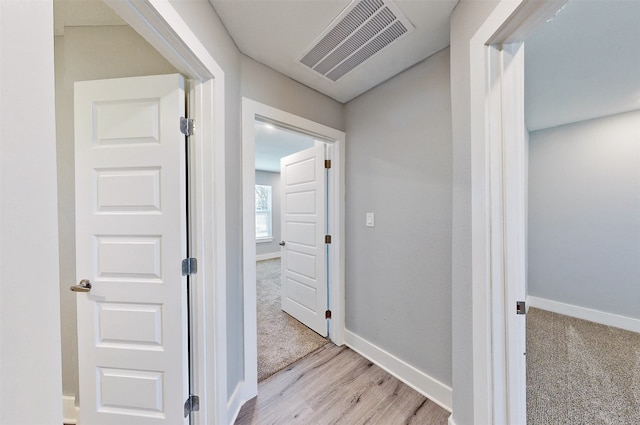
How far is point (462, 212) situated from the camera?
118cm

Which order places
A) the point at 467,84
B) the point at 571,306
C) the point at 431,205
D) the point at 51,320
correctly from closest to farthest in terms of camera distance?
the point at 51,320, the point at 467,84, the point at 431,205, the point at 571,306

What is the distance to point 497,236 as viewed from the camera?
1011mm

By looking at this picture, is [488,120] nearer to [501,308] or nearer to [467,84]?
[467,84]

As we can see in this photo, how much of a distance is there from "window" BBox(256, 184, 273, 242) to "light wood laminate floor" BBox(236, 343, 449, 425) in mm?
4640

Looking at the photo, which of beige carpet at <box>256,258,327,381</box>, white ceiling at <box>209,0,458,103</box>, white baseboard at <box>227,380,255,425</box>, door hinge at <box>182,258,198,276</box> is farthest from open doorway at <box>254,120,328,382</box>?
door hinge at <box>182,258,198,276</box>

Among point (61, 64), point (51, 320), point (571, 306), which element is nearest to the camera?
point (51, 320)

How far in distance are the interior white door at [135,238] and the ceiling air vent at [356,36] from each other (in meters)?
0.92

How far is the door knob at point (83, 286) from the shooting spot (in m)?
1.18

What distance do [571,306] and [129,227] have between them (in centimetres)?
454

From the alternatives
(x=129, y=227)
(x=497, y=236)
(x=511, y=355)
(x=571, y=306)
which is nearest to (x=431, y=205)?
(x=497, y=236)

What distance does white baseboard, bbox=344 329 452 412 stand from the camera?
5.07ft

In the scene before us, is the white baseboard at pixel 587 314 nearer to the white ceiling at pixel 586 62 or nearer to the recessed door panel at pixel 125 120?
the white ceiling at pixel 586 62

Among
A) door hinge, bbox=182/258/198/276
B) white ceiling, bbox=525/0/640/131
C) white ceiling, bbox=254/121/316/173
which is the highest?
white ceiling, bbox=254/121/316/173

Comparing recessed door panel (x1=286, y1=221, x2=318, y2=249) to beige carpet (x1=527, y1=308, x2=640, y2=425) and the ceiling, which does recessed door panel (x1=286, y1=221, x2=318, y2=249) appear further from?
beige carpet (x1=527, y1=308, x2=640, y2=425)
